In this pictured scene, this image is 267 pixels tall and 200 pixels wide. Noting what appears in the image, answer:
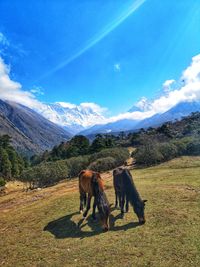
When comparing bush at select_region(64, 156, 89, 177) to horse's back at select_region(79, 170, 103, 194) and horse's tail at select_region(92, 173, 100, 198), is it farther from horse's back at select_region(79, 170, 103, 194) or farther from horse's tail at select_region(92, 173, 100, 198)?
horse's tail at select_region(92, 173, 100, 198)

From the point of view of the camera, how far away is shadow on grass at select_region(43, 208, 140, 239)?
56.0 feet

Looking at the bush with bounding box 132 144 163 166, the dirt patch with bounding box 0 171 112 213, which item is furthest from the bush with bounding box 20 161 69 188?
the bush with bounding box 132 144 163 166

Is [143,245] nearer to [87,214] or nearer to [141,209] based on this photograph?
[141,209]

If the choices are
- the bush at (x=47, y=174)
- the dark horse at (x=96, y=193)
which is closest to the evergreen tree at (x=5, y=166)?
the bush at (x=47, y=174)

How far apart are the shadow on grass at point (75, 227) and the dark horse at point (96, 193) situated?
53 centimetres

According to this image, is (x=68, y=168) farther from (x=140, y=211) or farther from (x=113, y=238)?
(x=113, y=238)

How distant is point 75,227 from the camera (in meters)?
18.3

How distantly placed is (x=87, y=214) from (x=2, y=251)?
5.84 m

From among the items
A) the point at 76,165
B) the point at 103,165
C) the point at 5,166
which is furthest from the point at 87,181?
the point at 5,166

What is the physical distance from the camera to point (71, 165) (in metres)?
69.4

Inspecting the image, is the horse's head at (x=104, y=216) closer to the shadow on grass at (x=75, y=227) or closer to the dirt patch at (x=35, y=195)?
the shadow on grass at (x=75, y=227)

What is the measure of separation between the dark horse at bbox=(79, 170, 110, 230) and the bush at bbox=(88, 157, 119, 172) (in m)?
38.5

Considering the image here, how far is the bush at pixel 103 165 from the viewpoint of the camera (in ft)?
199

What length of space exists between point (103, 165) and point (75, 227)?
42.7 meters
